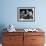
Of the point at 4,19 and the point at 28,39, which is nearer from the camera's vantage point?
the point at 28,39

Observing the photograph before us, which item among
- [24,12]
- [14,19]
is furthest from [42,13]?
[14,19]

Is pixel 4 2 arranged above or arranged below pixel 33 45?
above

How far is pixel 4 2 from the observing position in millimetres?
4246

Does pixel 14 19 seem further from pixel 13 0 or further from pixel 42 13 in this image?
pixel 42 13

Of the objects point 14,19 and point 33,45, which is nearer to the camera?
point 33,45

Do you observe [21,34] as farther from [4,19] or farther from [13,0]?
[13,0]

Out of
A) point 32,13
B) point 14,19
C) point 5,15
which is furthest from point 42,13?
point 5,15

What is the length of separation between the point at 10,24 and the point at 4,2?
0.74 metres

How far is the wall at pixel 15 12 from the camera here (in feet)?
13.9

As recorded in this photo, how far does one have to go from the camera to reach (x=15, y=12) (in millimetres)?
4262

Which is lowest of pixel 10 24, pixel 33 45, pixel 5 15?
pixel 33 45

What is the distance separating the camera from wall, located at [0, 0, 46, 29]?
425 cm

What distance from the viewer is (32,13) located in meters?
4.26

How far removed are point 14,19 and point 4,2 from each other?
0.64 m
